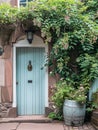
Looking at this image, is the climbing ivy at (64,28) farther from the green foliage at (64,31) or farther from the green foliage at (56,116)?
the green foliage at (56,116)

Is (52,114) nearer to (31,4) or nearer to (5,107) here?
(5,107)

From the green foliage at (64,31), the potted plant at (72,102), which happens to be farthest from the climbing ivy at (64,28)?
the potted plant at (72,102)

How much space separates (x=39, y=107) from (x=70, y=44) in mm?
2202

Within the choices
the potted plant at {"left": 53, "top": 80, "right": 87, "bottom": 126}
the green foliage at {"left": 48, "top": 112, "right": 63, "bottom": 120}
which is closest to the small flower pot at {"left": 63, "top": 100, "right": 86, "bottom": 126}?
the potted plant at {"left": 53, "top": 80, "right": 87, "bottom": 126}

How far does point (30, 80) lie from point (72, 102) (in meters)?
1.75

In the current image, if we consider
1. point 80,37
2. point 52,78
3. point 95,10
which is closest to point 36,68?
point 52,78

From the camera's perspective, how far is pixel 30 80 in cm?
851

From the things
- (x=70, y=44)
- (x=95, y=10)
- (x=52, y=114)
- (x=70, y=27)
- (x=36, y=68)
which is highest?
(x=95, y=10)

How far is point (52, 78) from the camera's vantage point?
828cm

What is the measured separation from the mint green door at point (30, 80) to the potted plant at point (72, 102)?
0.95m

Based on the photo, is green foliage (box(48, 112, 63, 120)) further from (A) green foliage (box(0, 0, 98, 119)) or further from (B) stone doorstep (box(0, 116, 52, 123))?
(A) green foliage (box(0, 0, 98, 119))

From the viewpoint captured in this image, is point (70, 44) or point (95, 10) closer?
point (70, 44)

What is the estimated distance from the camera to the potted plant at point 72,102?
731cm

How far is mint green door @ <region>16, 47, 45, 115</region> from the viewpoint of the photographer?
8.46m
